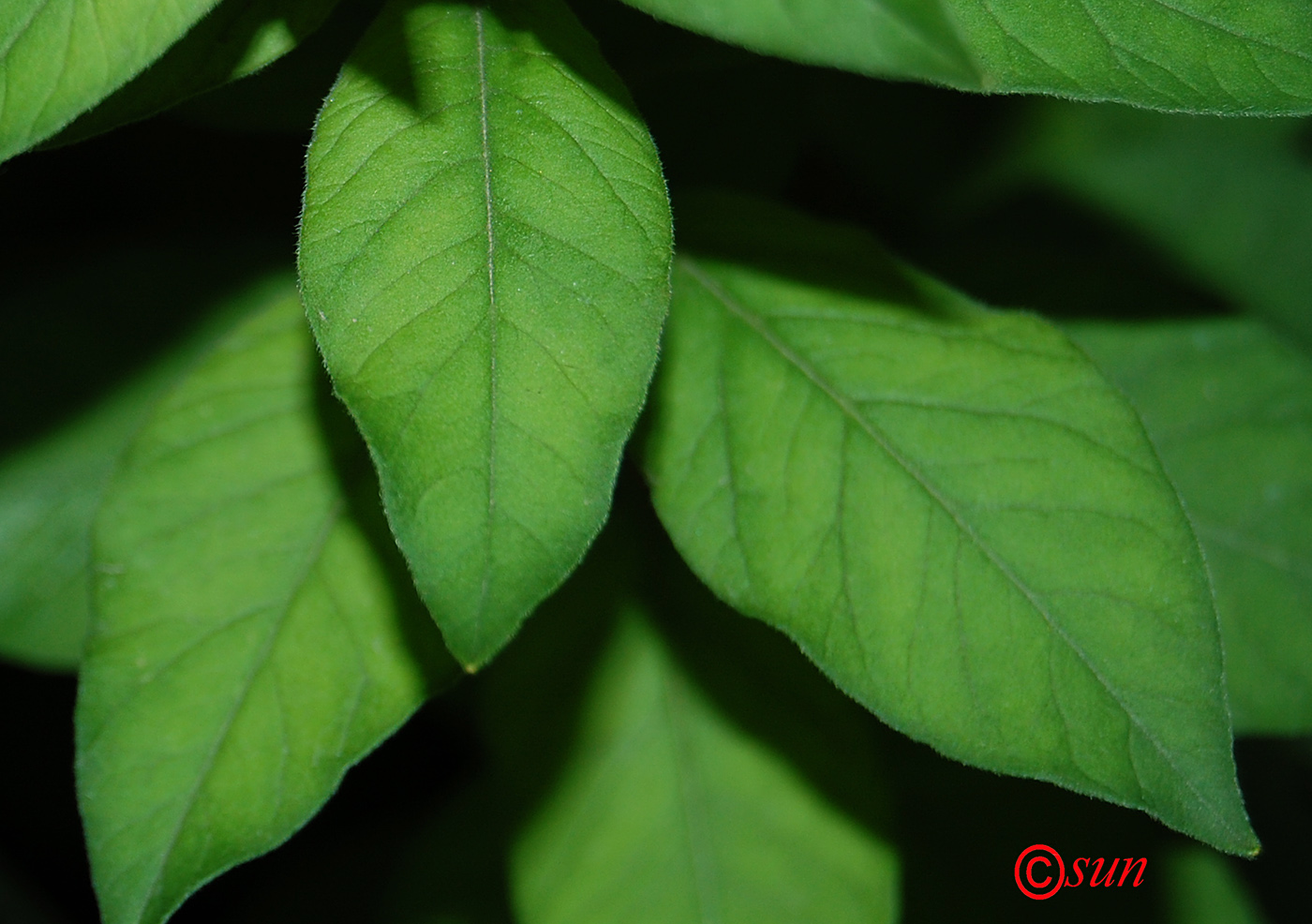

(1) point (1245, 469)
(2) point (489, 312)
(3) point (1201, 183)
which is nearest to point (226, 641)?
(2) point (489, 312)

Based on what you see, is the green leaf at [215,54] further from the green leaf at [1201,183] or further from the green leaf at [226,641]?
the green leaf at [1201,183]

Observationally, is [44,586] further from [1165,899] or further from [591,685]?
[1165,899]

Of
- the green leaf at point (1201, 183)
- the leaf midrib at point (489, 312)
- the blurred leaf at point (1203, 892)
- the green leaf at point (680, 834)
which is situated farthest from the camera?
the green leaf at point (1201, 183)

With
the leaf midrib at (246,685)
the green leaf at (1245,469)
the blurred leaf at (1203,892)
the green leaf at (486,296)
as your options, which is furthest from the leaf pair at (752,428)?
the blurred leaf at (1203,892)

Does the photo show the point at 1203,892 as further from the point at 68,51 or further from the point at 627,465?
the point at 68,51

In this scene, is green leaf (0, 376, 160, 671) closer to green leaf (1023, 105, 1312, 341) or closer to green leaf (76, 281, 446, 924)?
green leaf (76, 281, 446, 924)

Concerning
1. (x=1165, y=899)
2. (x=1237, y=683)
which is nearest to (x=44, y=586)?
(x=1237, y=683)

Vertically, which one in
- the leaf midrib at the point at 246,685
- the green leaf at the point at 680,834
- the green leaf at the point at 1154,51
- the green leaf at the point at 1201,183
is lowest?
the green leaf at the point at 680,834

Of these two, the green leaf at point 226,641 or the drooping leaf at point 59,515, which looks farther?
the drooping leaf at point 59,515
